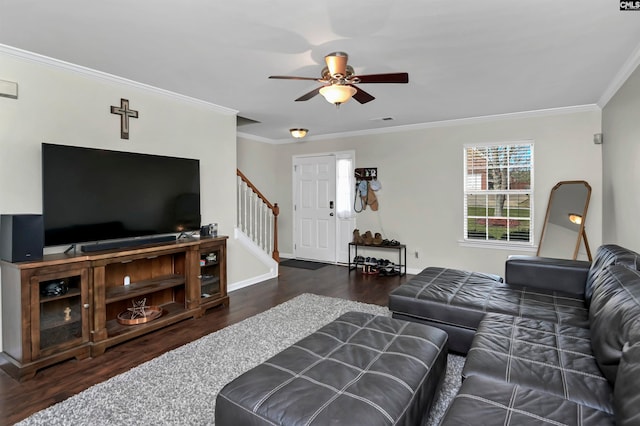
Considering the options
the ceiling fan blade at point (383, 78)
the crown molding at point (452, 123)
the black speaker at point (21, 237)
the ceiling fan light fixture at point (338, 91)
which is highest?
the crown molding at point (452, 123)

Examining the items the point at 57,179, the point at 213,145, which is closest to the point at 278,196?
the point at 213,145

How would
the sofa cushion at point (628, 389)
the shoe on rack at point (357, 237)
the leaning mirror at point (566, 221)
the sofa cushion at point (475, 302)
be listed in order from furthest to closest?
the shoe on rack at point (357, 237) < the leaning mirror at point (566, 221) < the sofa cushion at point (475, 302) < the sofa cushion at point (628, 389)

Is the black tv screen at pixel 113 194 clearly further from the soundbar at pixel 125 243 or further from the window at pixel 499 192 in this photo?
the window at pixel 499 192

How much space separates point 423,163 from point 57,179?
4.84m

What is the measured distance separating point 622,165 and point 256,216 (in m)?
4.74

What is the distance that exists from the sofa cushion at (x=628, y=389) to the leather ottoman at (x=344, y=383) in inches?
28.8

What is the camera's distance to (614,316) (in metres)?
1.72

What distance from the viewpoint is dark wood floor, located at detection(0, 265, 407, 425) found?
2.27m

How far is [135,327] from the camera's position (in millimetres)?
3172

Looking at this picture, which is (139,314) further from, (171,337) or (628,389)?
(628,389)

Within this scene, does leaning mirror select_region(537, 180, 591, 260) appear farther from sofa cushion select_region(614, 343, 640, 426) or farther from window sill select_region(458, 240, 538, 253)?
sofa cushion select_region(614, 343, 640, 426)

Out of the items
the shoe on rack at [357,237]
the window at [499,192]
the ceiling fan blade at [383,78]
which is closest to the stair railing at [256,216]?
the shoe on rack at [357,237]

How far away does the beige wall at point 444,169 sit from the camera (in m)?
4.58

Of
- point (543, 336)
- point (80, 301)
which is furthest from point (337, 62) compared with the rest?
point (80, 301)
